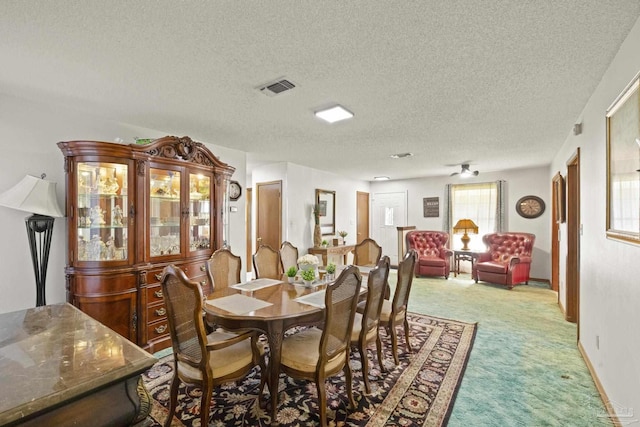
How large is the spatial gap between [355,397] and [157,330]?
2.10 meters

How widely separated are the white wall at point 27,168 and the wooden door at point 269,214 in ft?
10.2

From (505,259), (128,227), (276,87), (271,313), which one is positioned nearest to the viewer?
(271,313)

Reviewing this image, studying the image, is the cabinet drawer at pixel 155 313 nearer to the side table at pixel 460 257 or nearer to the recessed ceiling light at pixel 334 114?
the recessed ceiling light at pixel 334 114

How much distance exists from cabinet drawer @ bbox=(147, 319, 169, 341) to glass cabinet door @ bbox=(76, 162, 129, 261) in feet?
2.41

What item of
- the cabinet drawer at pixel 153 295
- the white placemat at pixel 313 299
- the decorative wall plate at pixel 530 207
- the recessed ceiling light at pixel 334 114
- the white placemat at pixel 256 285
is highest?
the recessed ceiling light at pixel 334 114

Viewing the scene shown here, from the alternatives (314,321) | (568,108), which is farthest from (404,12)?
(568,108)

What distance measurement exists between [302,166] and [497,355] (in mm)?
4383

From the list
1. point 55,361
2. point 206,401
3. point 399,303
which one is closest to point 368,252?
point 399,303

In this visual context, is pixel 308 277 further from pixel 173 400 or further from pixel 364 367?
pixel 173 400

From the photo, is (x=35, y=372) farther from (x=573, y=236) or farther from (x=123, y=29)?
(x=573, y=236)

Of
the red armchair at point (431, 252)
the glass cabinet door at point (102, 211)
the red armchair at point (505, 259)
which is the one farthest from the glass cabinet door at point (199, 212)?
the red armchair at point (505, 259)

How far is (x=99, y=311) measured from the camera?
8.69ft

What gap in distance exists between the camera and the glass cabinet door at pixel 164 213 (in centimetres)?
308

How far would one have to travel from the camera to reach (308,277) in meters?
2.64
